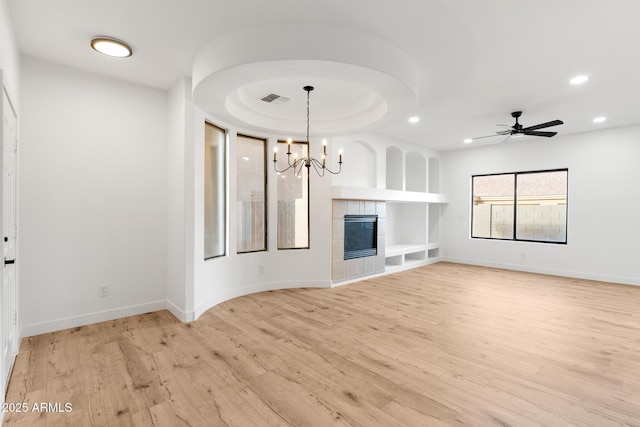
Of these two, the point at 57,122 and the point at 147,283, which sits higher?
the point at 57,122

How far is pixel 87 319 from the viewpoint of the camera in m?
3.48

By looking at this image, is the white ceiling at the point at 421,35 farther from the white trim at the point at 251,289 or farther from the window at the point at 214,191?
the white trim at the point at 251,289

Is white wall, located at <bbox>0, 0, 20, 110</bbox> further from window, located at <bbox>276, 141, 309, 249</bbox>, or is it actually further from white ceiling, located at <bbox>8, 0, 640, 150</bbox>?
window, located at <bbox>276, 141, 309, 249</bbox>

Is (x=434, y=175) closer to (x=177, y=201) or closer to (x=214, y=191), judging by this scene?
(x=214, y=191)

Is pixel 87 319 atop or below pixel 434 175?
below

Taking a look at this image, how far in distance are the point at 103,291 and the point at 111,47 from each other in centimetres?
256

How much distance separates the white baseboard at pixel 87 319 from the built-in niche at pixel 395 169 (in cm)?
516

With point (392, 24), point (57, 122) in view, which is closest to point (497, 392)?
point (392, 24)

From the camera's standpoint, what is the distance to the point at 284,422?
1923 mm

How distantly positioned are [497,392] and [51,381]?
3246 millimetres

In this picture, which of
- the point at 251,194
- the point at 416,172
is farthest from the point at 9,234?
the point at 416,172

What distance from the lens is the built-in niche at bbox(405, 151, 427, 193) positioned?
7711 millimetres

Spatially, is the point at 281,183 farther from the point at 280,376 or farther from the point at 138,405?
the point at 138,405

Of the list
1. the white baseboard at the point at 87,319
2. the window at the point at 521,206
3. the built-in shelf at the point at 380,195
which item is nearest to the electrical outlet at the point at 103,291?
the white baseboard at the point at 87,319
